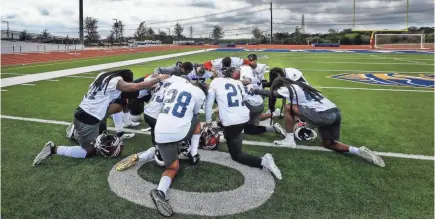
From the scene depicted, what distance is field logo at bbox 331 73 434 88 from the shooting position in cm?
1328

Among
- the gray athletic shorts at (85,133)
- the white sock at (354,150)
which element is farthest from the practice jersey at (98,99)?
the white sock at (354,150)

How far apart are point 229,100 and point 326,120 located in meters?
1.68

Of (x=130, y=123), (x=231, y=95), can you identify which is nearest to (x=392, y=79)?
(x=130, y=123)

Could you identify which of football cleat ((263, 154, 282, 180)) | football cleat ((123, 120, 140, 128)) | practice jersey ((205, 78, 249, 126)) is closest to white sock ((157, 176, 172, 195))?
practice jersey ((205, 78, 249, 126))

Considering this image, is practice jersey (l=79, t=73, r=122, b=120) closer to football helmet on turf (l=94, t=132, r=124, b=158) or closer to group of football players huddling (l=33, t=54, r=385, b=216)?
group of football players huddling (l=33, t=54, r=385, b=216)

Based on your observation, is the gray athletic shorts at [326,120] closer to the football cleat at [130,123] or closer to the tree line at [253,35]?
the football cleat at [130,123]

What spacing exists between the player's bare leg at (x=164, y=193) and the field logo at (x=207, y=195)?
0.13m

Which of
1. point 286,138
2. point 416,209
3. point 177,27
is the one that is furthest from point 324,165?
point 177,27

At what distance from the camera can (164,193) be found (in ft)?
12.7

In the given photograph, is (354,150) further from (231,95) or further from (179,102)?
(179,102)

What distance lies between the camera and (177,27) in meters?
83.4

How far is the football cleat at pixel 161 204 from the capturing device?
3613 millimetres

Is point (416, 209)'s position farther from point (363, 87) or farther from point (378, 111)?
point (363, 87)

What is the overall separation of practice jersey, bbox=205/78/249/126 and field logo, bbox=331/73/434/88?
33.9ft
